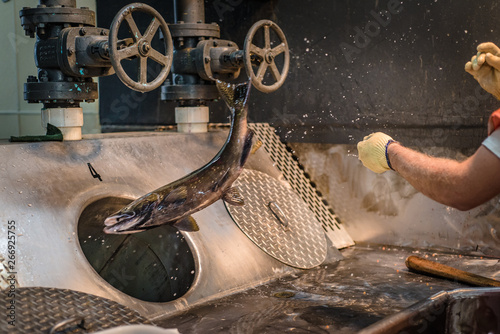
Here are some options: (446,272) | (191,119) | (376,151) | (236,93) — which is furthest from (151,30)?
(446,272)

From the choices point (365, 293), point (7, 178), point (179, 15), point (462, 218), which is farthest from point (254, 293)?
point (179, 15)

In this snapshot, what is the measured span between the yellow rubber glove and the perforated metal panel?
786 mm

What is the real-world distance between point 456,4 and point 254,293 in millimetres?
1315

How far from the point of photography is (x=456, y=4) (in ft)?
6.74

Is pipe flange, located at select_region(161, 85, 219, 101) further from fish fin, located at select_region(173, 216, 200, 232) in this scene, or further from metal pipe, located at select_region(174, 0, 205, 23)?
fish fin, located at select_region(173, 216, 200, 232)

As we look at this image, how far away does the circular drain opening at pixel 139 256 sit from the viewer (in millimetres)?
A: 1762

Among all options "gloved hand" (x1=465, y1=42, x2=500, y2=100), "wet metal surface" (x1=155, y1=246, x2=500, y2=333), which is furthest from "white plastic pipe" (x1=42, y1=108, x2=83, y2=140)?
"gloved hand" (x1=465, y1=42, x2=500, y2=100)

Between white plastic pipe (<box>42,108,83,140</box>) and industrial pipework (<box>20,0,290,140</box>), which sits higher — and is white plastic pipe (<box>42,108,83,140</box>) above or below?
below

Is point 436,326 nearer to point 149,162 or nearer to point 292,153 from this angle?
point 149,162

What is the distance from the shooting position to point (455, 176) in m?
1.27

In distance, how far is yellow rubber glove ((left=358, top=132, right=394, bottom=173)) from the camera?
153cm

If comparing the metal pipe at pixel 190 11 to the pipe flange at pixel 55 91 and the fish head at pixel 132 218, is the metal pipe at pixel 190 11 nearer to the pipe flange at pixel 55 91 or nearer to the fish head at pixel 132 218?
the pipe flange at pixel 55 91

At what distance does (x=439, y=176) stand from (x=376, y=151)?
0.25 m

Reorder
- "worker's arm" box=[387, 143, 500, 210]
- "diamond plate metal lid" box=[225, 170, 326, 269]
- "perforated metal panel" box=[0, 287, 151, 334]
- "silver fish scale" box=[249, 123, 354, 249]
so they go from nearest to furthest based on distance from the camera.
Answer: "perforated metal panel" box=[0, 287, 151, 334]
"worker's arm" box=[387, 143, 500, 210]
"diamond plate metal lid" box=[225, 170, 326, 269]
"silver fish scale" box=[249, 123, 354, 249]
